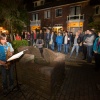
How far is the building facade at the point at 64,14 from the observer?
22.0 meters

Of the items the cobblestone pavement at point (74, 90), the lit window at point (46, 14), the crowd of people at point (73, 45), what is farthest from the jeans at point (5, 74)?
the lit window at point (46, 14)

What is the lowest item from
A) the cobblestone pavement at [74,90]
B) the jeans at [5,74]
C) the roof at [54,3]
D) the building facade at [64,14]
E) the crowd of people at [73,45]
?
the cobblestone pavement at [74,90]

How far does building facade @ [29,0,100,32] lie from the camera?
21969 millimetres

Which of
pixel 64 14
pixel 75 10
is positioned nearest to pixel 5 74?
pixel 75 10

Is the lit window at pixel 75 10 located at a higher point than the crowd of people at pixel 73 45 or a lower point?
higher

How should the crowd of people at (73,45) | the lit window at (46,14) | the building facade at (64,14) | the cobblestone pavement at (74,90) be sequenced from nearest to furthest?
the cobblestone pavement at (74,90)
the crowd of people at (73,45)
the building facade at (64,14)
the lit window at (46,14)

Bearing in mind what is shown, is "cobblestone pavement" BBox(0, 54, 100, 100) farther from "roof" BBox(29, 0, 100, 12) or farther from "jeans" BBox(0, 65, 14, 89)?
"roof" BBox(29, 0, 100, 12)

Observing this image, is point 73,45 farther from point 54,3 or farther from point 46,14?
point 46,14

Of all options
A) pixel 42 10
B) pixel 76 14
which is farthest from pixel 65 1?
pixel 42 10

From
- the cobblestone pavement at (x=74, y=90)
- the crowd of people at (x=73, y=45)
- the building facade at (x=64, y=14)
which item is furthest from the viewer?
the building facade at (x=64, y=14)

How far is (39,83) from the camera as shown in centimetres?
418

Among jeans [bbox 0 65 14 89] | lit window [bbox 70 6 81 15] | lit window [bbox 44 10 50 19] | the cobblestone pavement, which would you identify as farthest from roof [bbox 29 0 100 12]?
jeans [bbox 0 65 14 89]

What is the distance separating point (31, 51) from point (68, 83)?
342cm

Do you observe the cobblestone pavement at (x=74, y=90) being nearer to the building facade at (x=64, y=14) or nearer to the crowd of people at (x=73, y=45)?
the crowd of people at (x=73, y=45)
